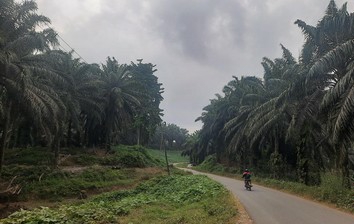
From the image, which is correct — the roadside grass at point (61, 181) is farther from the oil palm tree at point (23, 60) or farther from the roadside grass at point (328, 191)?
the roadside grass at point (328, 191)

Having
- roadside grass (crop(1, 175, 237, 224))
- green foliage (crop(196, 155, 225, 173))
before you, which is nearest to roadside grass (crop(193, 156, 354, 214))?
roadside grass (crop(1, 175, 237, 224))

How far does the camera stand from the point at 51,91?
2528cm

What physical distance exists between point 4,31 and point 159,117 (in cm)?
3941

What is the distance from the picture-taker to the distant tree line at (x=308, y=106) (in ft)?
53.8

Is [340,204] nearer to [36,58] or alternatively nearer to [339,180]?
[339,180]

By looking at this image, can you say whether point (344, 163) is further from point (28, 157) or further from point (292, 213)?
point (28, 157)

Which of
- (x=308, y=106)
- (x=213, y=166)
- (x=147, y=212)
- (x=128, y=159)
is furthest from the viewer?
(x=213, y=166)

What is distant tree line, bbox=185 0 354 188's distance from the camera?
16.4 metres

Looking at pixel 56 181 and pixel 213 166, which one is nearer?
pixel 56 181

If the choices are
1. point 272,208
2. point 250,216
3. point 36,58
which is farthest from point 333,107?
point 36,58

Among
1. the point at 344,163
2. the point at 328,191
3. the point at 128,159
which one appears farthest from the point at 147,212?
the point at 128,159

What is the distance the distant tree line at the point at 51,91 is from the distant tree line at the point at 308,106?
45.1 feet

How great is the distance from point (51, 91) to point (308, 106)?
1726 centimetres

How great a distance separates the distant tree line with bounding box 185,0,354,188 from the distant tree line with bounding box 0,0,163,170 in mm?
13750
